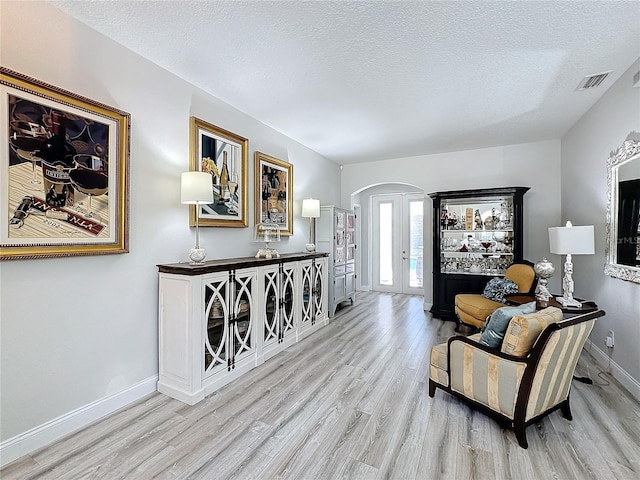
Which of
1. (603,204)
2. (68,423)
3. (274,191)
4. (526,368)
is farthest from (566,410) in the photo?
(274,191)

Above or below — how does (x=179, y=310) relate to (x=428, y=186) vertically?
below

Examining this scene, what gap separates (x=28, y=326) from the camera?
185cm

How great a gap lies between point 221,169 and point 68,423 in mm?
2374

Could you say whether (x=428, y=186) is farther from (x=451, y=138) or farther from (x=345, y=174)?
(x=345, y=174)

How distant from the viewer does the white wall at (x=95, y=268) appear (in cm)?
181

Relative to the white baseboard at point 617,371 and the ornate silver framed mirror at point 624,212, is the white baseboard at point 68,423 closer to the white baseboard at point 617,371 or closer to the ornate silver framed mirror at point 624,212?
the white baseboard at point 617,371

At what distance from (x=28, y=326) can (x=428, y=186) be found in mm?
5265

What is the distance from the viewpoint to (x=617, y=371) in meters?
2.77

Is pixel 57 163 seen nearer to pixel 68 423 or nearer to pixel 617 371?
pixel 68 423

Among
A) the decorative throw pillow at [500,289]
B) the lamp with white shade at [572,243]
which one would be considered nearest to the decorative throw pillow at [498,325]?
the lamp with white shade at [572,243]

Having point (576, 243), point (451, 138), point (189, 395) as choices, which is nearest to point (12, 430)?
point (189, 395)

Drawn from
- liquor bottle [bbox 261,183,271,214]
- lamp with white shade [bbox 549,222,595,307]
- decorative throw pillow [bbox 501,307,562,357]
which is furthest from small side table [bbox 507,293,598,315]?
liquor bottle [bbox 261,183,271,214]

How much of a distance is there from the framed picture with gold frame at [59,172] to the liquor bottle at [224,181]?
0.98m

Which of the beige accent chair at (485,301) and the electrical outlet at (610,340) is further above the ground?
the beige accent chair at (485,301)
